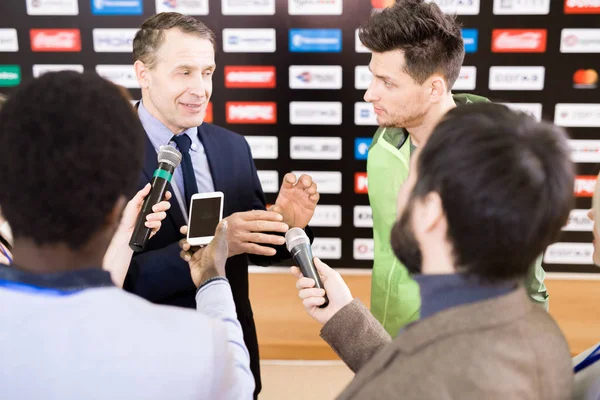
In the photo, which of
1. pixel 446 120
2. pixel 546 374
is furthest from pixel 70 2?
pixel 546 374

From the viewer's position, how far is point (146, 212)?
1330mm

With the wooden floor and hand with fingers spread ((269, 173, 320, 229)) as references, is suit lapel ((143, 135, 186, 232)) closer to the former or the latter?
hand with fingers spread ((269, 173, 320, 229))

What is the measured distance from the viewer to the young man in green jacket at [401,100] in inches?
72.1

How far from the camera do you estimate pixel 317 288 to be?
47.2 inches

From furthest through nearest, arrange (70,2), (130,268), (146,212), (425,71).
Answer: (70,2) → (425,71) → (130,268) → (146,212)

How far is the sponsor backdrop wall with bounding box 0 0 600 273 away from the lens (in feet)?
9.27

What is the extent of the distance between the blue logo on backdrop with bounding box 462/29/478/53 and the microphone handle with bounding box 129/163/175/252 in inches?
78.5

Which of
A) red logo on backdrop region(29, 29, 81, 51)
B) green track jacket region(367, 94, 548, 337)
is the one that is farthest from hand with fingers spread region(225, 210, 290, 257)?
red logo on backdrop region(29, 29, 81, 51)

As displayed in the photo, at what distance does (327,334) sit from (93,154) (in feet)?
2.12

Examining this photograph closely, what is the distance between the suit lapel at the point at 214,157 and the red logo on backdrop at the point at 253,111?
1105 mm

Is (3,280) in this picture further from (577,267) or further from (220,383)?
(577,267)

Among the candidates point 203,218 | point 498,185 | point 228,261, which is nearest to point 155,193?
point 203,218

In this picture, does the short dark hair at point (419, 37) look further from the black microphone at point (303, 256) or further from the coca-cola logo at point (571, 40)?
the coca-cola logo at point (571, 40)

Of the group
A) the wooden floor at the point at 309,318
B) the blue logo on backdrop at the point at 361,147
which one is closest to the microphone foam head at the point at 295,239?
the wooden floor at the point at 309,318
